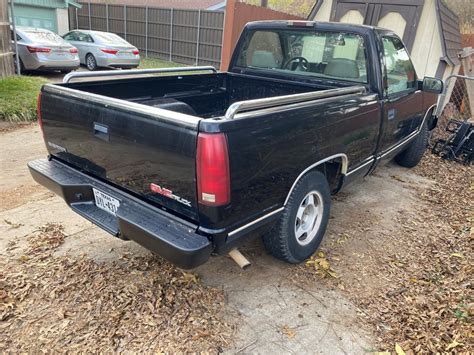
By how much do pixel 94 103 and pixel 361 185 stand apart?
3819 mm

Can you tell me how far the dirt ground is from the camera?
252cm

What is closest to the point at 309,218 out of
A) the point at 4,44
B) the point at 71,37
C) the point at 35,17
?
the point at 4,44

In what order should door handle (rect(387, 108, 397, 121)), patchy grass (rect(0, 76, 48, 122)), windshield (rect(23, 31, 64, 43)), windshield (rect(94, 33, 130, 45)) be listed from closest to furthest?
door handle (rect(387, 108, 397, 121)) → patchy grass (rect(0, 76, 48, 122)) → windshield (rect(23, 31, 64, 43)) → windshield (rect(94, 33, 130, 45))

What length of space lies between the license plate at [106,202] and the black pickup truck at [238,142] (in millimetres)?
12

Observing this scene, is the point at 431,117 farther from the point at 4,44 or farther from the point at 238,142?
the point at 4,44

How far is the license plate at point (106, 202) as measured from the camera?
2.68 metres

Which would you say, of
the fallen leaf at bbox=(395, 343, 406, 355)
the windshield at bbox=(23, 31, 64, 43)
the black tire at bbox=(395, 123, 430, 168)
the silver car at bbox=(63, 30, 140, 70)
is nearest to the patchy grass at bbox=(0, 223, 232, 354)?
the fallen leaf at bbox=(395, 343, 406, 355)

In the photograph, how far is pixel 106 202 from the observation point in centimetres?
276

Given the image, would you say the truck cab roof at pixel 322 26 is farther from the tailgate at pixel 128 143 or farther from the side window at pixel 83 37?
the side window at pixel 83 37

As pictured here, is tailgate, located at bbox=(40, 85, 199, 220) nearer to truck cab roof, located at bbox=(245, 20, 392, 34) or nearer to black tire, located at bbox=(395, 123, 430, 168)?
truck cab roof, located at bbox=(245, 20, 392, 34)

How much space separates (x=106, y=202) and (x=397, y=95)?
321cm

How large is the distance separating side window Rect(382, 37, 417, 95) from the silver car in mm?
11364

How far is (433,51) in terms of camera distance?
27.5ft

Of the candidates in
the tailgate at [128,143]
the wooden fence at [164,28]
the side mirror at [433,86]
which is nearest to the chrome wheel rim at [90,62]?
the wooden fence at [164,28]
